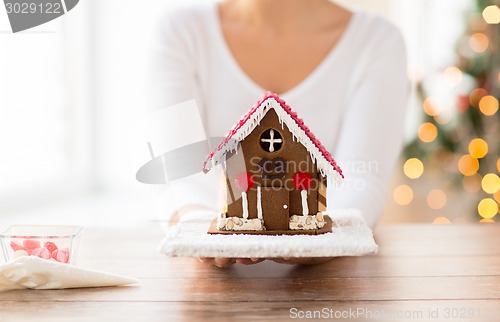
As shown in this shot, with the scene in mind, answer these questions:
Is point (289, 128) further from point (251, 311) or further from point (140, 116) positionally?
point (140, 116)

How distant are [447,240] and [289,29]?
70 cm

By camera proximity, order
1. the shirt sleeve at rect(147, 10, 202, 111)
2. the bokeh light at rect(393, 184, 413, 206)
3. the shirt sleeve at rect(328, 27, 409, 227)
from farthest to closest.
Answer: the bokeh light at rect(393, 184, 413, 206) → the shirt sleeve at rect(147, 10, 202, 111) → the shirt sleeve at rect(328, 27, 409, 227)

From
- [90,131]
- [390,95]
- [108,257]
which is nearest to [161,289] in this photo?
[108,257]

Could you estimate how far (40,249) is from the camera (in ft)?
3.35

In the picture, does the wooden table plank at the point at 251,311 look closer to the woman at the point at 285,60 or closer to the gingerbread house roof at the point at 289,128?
Answer: the gingerbread house roof at the point at 289,128

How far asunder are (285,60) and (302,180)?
0.81 m

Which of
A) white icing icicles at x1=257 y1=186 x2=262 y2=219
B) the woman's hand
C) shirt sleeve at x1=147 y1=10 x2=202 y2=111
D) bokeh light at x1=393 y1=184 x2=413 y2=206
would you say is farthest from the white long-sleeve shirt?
bokeh light at x1=393 y1=184 x2=413 y2=206

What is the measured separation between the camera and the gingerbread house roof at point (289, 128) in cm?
95

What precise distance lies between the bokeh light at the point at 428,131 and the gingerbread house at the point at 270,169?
2.45 meters

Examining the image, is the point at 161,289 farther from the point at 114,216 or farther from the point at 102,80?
the point at 102,80

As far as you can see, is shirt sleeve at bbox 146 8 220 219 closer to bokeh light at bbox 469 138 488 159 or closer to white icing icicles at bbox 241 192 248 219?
white icing icicles at bbox 241 192 248 219

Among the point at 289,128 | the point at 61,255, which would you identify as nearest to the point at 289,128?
the point at 289,128

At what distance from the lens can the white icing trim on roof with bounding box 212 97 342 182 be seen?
0.95 metres

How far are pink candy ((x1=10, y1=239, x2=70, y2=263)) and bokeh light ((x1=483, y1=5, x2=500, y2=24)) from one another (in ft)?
8.94
